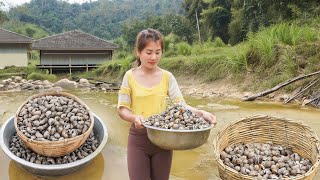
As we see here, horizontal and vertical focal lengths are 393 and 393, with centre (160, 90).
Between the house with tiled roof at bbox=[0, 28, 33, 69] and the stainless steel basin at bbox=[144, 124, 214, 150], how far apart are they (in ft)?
79.4

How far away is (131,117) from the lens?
2158 mm

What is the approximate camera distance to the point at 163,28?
95.9 ft

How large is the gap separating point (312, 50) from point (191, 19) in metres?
19.0

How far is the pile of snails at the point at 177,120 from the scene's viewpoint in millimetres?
2074

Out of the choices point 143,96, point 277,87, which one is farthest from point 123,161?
point 277,87

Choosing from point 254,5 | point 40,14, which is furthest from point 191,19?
point 40,14

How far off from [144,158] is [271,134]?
1202 millimetres

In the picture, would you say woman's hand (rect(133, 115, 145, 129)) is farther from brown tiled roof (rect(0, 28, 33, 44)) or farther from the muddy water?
brown tiled roof (rect(0, 28, 33, 44))

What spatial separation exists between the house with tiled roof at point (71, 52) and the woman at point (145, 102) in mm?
23665

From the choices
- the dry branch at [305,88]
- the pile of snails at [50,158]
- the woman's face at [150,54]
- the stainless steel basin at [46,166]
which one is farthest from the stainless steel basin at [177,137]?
the dry branch at [305,88]

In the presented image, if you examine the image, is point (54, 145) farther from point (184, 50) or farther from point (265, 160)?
point (184, 50)

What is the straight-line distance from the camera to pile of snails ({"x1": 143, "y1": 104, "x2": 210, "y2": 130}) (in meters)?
2.07

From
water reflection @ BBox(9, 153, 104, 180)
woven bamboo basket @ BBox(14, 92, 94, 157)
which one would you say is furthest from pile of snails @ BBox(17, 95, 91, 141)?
water reflection @ BBox(9, 153, 104, 180)

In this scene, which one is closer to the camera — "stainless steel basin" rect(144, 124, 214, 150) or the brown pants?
"stainless steel basin" rect(144, 124, 214, 150)
